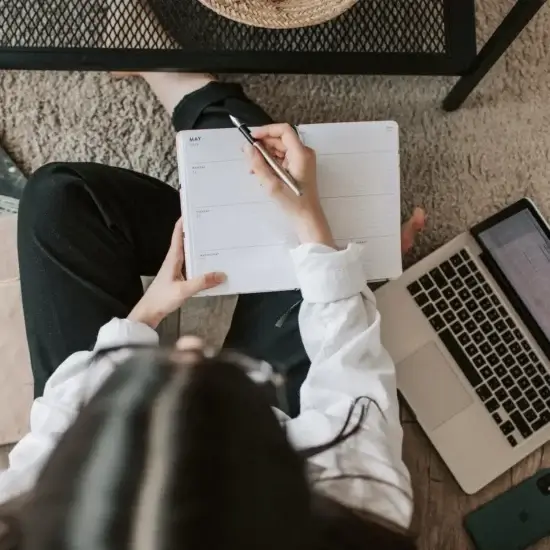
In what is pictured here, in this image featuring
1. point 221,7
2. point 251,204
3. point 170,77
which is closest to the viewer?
point 221,7

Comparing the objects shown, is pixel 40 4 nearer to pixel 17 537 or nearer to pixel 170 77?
pixel 170 77

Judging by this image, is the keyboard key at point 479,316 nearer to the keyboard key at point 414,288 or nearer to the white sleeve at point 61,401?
the keyboard key at point 414,288

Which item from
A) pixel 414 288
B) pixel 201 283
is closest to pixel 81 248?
pixel 201 283

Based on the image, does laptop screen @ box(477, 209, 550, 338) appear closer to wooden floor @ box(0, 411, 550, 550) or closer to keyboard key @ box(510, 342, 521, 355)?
keyboard key @ box(510, 342, 521, 355)

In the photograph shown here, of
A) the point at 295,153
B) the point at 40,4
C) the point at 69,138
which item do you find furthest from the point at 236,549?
the point at 69,138

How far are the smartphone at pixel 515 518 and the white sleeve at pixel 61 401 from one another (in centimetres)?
42

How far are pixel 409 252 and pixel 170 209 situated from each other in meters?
0.29

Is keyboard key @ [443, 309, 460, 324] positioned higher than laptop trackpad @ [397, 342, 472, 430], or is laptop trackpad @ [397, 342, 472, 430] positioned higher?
keyboard key @ [443, 309, 460, 324]

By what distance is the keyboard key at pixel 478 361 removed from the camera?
826 mm

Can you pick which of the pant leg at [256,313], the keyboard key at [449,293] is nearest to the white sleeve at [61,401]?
the pant leg at [256,313]

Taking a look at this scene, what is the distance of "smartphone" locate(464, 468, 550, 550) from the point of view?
81 centimetres

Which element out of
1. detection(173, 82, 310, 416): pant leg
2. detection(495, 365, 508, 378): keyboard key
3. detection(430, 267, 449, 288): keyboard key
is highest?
detection(173, 82, 310, 416): pant leg

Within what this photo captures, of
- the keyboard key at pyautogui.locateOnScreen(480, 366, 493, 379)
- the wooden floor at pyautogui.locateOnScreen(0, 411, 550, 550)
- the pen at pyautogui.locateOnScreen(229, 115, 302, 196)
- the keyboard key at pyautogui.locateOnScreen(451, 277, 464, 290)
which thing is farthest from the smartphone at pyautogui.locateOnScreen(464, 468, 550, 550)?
the pen at pyautogui.locateOnScreen(229, 115, 302, 196)

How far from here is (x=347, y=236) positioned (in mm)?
722
